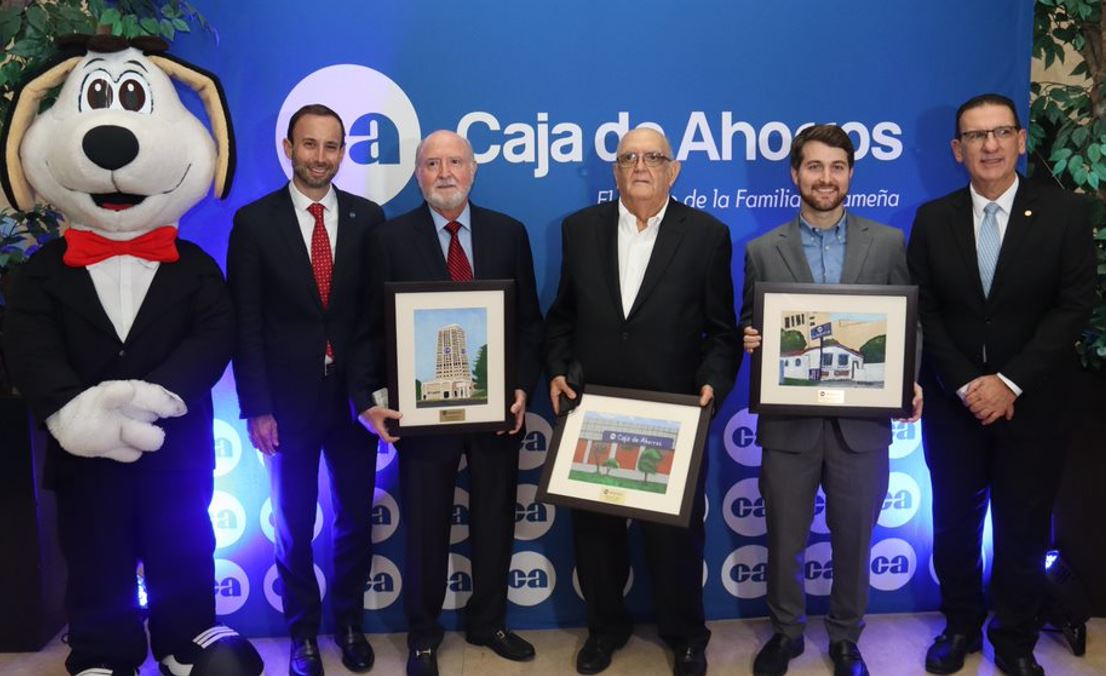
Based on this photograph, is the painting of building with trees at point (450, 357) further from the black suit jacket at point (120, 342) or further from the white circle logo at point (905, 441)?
the white circle logo at point (905, 441)

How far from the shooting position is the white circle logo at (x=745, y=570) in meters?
3.60

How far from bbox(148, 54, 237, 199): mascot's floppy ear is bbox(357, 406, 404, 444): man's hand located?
2.78 ft

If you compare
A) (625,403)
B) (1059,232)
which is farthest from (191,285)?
(1059,232)

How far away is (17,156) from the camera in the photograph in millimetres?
2734

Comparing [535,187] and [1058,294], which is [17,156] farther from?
[1058,294]

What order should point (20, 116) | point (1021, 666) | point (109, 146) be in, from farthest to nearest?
point (1021, 666) < point (20, 116) < point (109, 146)

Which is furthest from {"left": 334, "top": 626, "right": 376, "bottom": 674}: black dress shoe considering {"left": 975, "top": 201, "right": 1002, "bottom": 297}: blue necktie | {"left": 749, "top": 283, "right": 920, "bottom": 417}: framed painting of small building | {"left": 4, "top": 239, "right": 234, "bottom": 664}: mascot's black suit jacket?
{"left": 975, "top": 201, "right": 1002, "bottom": 297}: blue necktie

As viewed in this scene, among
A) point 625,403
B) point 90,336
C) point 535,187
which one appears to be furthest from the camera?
point 535,187

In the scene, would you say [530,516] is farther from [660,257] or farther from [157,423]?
[157,423]

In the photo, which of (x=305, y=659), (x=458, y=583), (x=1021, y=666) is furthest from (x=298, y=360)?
(x=1021, y=666)

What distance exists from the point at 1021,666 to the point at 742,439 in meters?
1.19

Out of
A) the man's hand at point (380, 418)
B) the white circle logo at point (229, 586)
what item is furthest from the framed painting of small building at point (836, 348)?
the white circle logo at point (229, 586)

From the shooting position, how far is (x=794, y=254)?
2.92 metres

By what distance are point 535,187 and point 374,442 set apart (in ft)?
3.58
